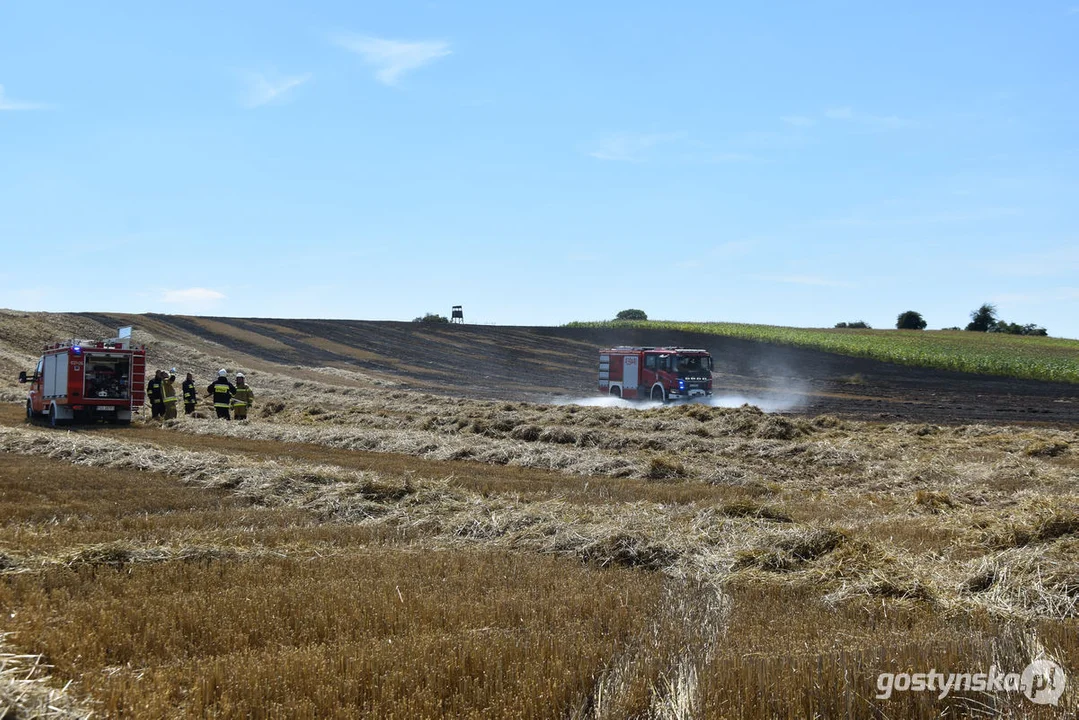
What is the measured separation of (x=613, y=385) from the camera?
4034 cm

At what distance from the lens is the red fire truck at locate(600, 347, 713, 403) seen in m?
36.6

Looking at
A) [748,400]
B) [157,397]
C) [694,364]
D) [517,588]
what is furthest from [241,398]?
[748,400]

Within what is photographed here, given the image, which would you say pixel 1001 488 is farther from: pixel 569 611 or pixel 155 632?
pixel 155 632

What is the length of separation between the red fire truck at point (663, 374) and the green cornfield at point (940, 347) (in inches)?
1178

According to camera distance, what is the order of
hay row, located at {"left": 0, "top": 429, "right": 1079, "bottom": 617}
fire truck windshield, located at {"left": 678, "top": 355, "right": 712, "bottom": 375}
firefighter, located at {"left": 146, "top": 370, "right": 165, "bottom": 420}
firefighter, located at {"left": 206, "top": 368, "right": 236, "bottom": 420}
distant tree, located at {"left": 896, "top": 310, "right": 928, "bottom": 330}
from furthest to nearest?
distant tree, located at {"left": 896, "top": 310, "right": 928, "bottom": 330}, fire truck windshield, located at {"left": 678, "top": 355, "right": 712, "bottom": 375}, firefighter, located at {"left": 146, "top": 370, "right": 165, "bottom": 420}, firefighter, located at {"left": 206, "top": 368, "right": 236, "bottom": 420}, hay row, located at {"left": 0, "top": 429, "right": 1079, "bottom": 617}

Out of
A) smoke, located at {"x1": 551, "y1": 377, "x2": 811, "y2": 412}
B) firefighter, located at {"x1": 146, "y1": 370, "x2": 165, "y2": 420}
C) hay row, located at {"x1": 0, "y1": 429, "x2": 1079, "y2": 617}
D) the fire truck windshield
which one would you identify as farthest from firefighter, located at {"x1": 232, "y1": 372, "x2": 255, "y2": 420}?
the fire truck windshield

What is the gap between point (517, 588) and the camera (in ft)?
26.1

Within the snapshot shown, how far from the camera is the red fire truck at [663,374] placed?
36.6 m

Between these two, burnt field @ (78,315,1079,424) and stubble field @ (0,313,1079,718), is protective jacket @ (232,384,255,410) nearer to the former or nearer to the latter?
stubble field @ (0,313,1079,718)

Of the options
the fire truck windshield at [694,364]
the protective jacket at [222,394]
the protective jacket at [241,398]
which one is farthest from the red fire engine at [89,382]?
the fire truck windshield at [694,364]

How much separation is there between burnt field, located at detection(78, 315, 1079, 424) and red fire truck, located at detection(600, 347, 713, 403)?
3130 millimetres

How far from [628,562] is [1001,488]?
9.44 m

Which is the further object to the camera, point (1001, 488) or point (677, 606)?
point (1001, 488)

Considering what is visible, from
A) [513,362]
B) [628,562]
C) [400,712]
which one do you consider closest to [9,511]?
[628,562]
